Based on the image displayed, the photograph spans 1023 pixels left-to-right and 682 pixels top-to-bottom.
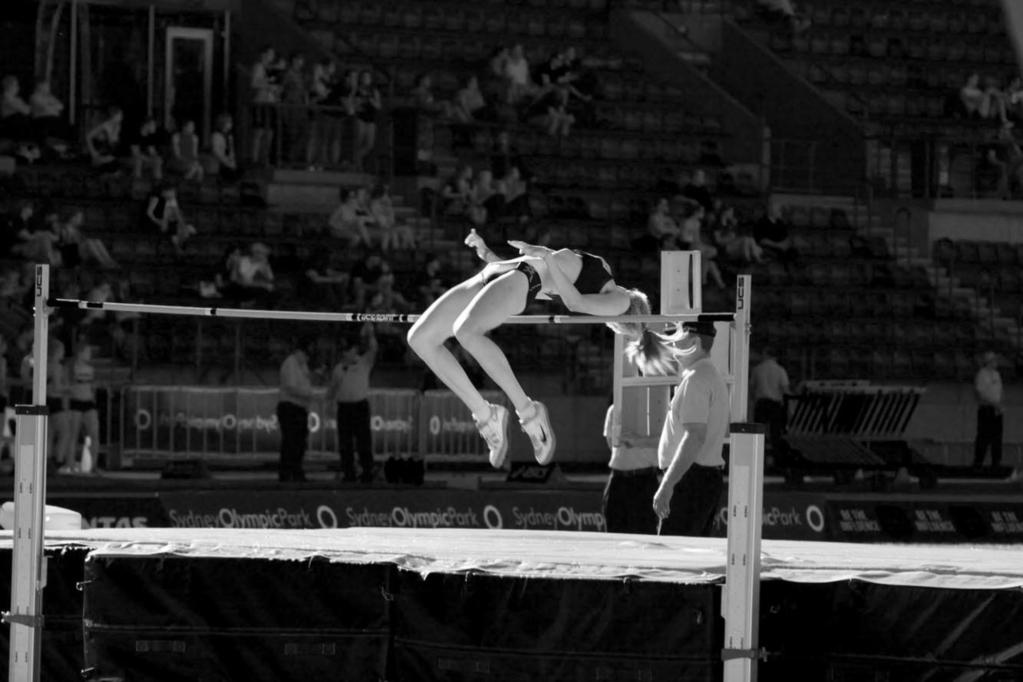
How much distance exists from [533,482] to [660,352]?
7954 mm

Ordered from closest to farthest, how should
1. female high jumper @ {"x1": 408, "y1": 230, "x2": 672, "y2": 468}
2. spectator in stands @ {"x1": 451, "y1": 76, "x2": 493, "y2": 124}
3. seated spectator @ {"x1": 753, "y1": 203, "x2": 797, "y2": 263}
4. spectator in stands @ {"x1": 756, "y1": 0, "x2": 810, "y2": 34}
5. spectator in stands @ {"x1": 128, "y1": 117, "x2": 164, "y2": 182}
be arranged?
female high jumper @ {"x1": 408, "y1": 230, "x2": 672, "y2": 468} < spectator in stands @ {"x1": 128, "y1": 117, "x2": 164, "y2": 182} < seated spectator @ {"x1": 753, "y1": 203, "x2": 797, "y2": 263} < spectator in stands @ {"x1": 451, "y1": 76, "x2": 493, "y2": 124} < spectator in stands @ {"x1": 756, "y1": 0, "x2": 810, "y2": 34}

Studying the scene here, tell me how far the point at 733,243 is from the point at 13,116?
8309 mm

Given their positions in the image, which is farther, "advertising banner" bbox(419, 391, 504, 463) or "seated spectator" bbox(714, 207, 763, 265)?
"seated spectator" bbox(714, 207, 763, 265)

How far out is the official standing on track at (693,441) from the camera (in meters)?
9.38

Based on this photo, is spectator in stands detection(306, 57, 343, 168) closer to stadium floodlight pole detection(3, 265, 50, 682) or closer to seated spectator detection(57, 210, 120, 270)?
seated spectator detection(57, 210, 120, 270)

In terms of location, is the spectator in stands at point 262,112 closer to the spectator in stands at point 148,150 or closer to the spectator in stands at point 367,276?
the spectator in stands at point 148,150

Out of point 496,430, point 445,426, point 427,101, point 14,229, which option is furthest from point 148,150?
point 496,430

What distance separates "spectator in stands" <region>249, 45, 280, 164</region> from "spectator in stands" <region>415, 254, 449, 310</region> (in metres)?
2.71

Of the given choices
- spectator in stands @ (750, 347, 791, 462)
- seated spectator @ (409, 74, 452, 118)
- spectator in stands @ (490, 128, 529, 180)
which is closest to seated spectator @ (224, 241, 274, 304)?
spectator in stands @ (490, 128, 529, 180)

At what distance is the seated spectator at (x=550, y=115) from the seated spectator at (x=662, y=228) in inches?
86.1

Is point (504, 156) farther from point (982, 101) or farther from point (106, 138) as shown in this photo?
point (982, 101)

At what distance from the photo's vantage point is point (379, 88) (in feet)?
78.7

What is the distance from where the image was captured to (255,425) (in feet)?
60.4

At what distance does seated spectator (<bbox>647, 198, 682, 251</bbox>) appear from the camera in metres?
22.5
